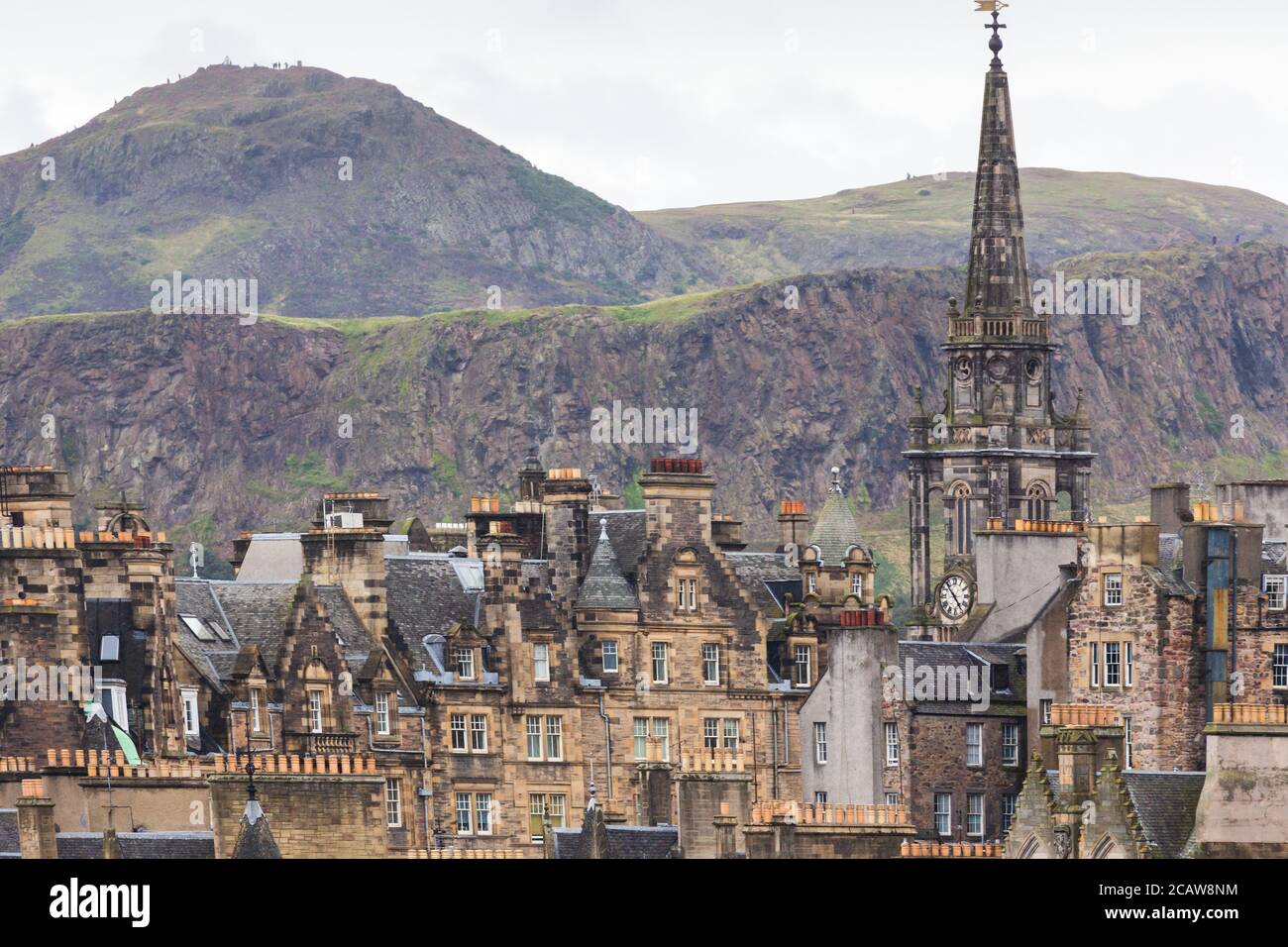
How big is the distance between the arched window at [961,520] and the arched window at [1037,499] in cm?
306

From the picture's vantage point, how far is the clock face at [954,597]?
10194 cm

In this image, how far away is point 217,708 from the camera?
8375 centimetres

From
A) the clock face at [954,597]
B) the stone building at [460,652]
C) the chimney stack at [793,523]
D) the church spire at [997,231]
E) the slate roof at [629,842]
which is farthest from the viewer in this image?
the church spire at [997,231]

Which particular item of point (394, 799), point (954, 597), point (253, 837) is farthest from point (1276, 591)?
point (253, 837)

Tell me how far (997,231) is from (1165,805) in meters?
104

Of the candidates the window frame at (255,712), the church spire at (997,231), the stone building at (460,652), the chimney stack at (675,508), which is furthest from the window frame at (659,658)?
the church spire at (997,231)

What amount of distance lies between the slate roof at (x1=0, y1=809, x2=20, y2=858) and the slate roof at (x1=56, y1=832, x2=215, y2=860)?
799mm

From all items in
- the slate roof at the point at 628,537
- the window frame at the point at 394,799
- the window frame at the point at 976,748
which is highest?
the slate roof at the point at 628,537

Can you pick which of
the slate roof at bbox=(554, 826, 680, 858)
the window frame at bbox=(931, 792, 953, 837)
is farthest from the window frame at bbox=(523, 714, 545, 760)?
the slate roof at bbox=(554, 826, 680, 858)

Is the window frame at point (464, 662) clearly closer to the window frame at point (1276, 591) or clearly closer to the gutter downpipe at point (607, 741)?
the gutter downpipe at point (607, 741)

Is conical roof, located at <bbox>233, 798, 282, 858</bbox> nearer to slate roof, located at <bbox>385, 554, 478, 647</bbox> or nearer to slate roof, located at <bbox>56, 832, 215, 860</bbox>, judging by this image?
slate roof, located at <bbox>56, 832, 215, 860</bbox>

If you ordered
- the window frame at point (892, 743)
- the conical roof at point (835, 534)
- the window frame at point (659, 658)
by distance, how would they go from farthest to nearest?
the conical roof at point (835, 534) → the window frame at point (659, 658) → the window frame at point (892, 743)
